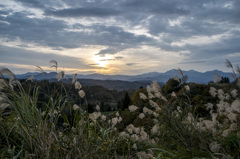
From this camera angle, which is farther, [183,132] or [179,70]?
[179,70]

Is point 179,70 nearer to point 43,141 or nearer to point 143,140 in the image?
point 143,140

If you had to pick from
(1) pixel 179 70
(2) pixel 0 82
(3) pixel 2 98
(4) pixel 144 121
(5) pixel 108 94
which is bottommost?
(5) pixel 108 94

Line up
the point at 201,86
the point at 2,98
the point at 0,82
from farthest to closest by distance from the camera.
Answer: the point at 201,86
the point at 0,82
the point at 2,98

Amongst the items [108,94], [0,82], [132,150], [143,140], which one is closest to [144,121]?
[143,140]

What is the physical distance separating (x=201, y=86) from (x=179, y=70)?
20618 mm

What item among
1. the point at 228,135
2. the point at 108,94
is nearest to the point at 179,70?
the point at 228,135

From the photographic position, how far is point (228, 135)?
396cm

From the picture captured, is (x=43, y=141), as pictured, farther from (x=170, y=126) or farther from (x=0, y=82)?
(x=170, y=126)

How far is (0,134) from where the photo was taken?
3.50 metres

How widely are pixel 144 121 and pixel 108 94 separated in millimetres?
129065

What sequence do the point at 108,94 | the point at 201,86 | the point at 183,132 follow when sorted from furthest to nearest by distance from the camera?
the point at 108,94 → the point at 201,86 → the point at 183,132

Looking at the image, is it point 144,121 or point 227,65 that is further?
point 144,121

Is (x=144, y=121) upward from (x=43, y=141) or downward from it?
downward

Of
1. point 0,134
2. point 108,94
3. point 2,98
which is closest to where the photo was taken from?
point 2,98
